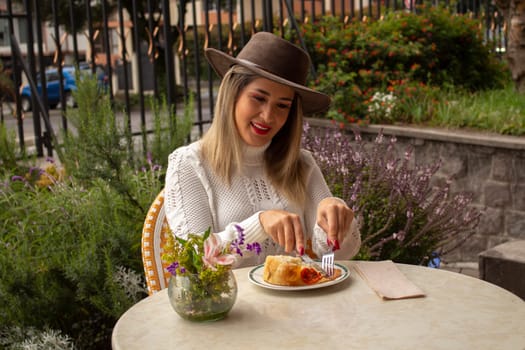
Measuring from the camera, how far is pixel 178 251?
71.8 inches

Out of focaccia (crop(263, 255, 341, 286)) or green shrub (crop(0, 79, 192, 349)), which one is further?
green shrub (crop(0, 79, 192, 349))

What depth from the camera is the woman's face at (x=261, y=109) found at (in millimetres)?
2596

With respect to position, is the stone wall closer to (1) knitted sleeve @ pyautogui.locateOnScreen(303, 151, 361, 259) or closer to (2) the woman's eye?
(1) knitted sleeve @ pyautogui.locateOnScreen(303, 151, 361, 259)

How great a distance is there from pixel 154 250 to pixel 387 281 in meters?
0.96

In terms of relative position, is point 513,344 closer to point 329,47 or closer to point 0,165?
point 0,165

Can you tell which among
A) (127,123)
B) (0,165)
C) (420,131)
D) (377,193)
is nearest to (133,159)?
(127,123)

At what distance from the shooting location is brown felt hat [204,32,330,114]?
2.61 meters

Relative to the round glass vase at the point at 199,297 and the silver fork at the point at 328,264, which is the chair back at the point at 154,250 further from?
the round glass vase at the point at 199,297

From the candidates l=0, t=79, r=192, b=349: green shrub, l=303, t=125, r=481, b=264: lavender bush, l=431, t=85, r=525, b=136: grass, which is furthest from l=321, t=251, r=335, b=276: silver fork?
l=431, t=85, r=525, b=136: grass

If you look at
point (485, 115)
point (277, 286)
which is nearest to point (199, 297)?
point (277, 286)

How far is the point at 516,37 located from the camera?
7.24 metres

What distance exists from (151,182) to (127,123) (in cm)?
39

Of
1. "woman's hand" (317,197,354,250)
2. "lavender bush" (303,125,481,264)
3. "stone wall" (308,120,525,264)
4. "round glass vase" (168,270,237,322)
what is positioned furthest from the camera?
"stone wall" (308,120,525,264)

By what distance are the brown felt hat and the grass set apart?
345 cm
